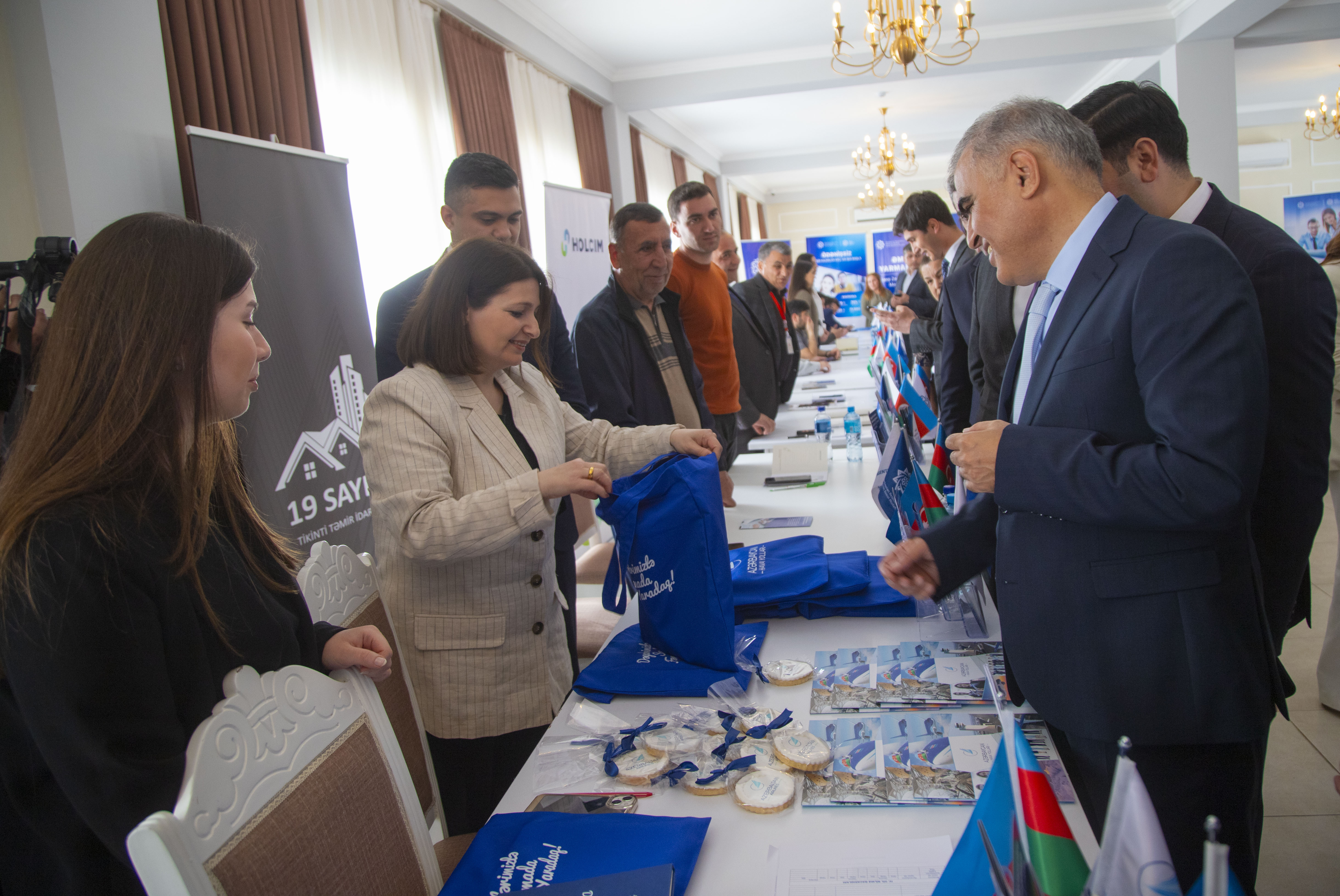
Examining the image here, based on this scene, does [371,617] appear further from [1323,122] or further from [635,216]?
[1323,122]

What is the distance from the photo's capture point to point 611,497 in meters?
1.59

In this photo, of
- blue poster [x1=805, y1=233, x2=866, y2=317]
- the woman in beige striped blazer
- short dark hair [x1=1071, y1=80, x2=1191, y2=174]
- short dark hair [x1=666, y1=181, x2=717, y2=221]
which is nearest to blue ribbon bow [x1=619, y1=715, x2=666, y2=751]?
the woman in beige striped blazer

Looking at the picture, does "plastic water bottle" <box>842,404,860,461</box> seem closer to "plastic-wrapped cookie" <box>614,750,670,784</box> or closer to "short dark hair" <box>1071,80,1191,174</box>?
"short dark hair" <box>1071,80,1191,174</box>

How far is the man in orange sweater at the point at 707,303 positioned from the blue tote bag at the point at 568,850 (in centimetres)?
235

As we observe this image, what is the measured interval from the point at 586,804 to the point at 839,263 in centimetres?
1452

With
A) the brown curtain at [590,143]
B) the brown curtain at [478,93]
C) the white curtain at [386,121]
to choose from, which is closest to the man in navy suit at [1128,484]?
the white curtain at [386,121]

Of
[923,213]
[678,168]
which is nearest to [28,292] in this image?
[923,213]

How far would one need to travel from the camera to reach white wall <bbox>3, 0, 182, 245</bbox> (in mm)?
2320

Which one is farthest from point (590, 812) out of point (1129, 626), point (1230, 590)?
point (1230, 590)

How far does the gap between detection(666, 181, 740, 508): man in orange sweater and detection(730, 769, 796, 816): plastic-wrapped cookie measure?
223cm

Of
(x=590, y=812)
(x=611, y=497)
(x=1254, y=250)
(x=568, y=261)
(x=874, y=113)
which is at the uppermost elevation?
(x=874, y=113)

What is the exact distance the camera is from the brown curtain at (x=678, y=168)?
33.9 feet

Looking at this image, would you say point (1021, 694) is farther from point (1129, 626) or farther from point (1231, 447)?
point (1231, 447)

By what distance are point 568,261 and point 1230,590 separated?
500cm
